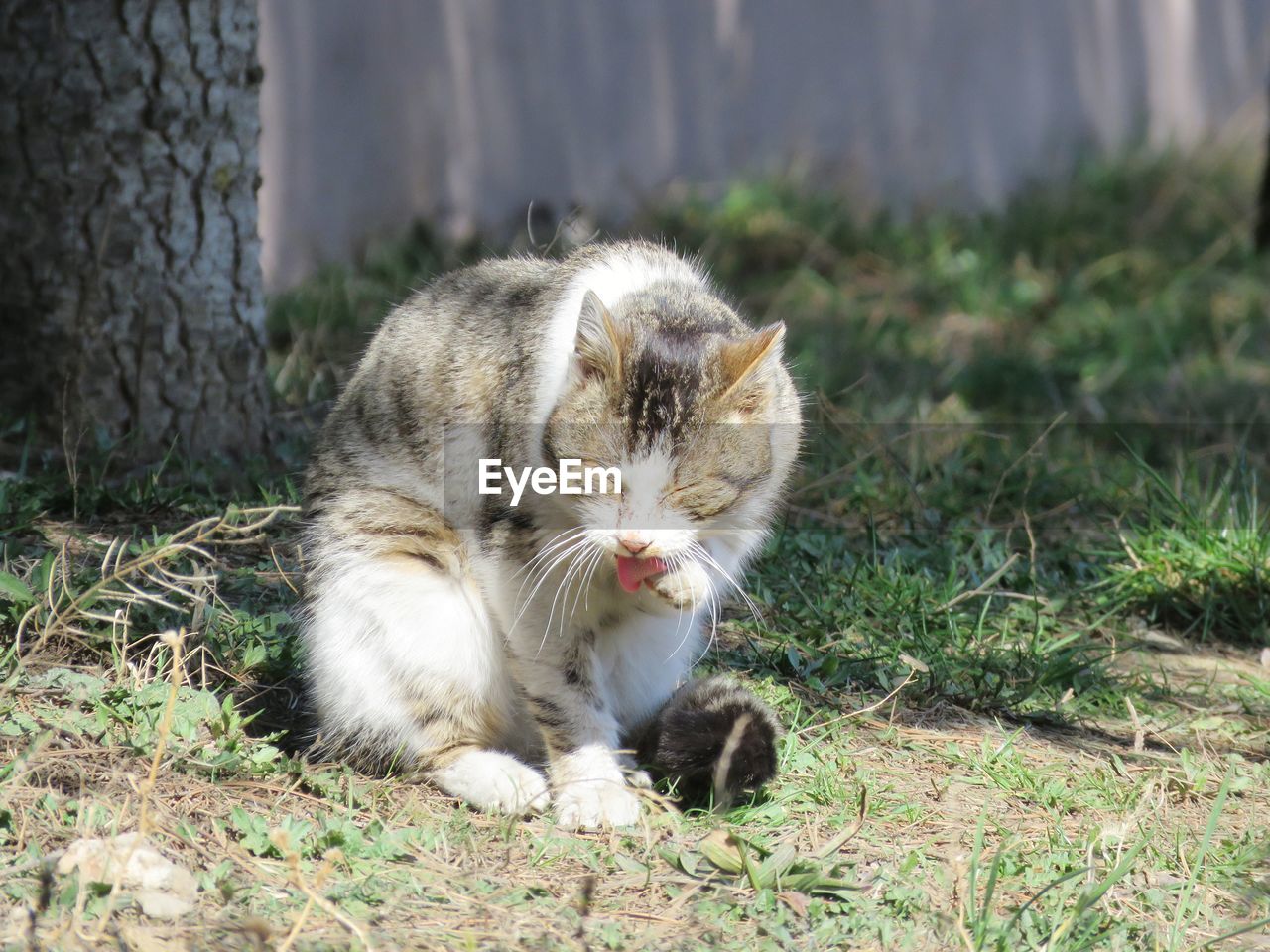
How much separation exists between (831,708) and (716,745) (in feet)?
2.12

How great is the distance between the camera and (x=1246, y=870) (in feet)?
8.44

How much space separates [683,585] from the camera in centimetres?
264

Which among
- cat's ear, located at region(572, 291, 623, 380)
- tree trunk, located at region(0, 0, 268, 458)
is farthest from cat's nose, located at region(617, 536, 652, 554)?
tree trunk, located at region(0, 0, 268, 458)

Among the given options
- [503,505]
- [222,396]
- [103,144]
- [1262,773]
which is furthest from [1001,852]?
[103,144]

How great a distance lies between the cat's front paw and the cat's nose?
0.15m

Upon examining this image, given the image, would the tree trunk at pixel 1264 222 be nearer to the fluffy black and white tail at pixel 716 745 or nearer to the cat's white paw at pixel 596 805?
the fluffy black and white tail at pixel 716 745

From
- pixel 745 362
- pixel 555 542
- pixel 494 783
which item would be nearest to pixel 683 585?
pixel 555 542

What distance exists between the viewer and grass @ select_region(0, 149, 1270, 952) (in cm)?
232

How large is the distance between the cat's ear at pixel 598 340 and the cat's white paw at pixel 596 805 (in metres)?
0.85

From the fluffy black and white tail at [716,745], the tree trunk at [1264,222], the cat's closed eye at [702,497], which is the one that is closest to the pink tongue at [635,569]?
the cat's closed eye at [702,497]

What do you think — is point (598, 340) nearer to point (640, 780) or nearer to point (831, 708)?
point (640, 780)

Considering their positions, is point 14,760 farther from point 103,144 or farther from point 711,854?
point 103,144

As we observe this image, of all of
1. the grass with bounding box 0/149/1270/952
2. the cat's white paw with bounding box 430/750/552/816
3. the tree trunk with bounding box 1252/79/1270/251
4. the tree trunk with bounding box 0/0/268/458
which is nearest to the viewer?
the grass with bounding box 0/149/1270/952

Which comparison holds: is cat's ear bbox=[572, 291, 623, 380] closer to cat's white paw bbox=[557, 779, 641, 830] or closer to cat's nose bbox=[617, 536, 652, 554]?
cat's nose bbox=[617, 536, 652, 554]
